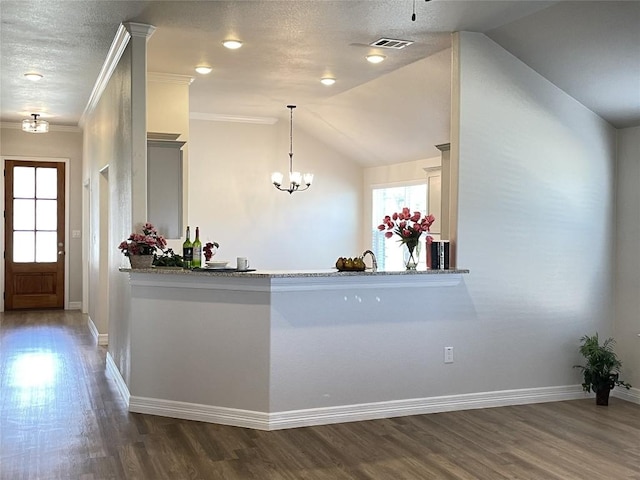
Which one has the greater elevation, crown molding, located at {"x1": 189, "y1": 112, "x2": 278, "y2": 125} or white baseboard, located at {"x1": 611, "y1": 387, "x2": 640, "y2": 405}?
crown molding, located at {"x1": 189, "y1": 112, "x2": 278, "y2": 125}

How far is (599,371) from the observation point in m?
4.93

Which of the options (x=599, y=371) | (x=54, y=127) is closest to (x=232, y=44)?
(x=599, y=371)

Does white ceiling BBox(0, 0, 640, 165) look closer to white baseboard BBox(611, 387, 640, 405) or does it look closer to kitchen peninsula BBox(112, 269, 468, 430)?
kitchen peninsula BBox(112, 269, 468, 430)

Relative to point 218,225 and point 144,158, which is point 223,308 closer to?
point 144,158

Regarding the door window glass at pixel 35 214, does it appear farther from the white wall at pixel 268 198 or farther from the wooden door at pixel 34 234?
the white wall at pixel 268 198

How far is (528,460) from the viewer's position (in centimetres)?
374

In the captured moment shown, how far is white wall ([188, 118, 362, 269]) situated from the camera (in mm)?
9078

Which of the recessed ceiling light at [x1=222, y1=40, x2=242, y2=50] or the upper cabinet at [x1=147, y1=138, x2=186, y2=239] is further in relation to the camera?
the upper cabinet at [x1=147, y1=138, x2=186, y2=239]

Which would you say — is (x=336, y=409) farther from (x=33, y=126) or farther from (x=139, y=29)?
(x=33, y=126)

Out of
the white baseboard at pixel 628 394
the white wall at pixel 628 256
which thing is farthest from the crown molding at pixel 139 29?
the white baseboard at pixel 628 394

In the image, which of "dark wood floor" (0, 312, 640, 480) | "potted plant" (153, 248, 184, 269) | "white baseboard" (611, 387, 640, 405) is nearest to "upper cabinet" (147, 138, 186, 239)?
"potted plant" (153, 248, 184, 269)

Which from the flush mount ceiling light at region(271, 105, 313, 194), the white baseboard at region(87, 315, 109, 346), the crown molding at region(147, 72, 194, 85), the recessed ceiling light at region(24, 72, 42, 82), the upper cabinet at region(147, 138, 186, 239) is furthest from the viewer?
the flush mount ceiling light at region(271, 105, 313, 194)

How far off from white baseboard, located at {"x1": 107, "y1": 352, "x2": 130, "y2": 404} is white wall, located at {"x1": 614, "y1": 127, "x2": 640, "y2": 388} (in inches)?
144

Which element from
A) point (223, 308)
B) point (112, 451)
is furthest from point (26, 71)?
point (112, 451)
